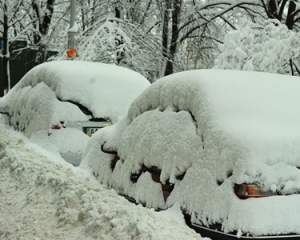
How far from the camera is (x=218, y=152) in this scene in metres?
A: 4.26

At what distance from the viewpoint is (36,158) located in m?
7.57

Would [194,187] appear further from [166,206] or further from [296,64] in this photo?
[296,64]

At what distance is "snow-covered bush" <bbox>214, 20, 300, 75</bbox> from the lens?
11867 millimetres

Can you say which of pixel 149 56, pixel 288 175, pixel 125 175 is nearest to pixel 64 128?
pixel 125 175

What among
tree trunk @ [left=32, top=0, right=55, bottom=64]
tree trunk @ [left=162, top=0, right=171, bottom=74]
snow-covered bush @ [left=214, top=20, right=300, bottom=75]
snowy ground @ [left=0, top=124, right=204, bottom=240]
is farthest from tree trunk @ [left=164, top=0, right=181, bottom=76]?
snowy ground @ [left=0, top=124, right=204, bottom=240]

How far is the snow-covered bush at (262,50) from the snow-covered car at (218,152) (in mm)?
6581

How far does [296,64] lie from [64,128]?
275 inches

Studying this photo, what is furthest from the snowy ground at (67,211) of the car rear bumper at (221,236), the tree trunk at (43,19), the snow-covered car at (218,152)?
the tree trunk at (43,19)

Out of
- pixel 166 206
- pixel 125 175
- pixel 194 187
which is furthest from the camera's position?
pixel 125 175

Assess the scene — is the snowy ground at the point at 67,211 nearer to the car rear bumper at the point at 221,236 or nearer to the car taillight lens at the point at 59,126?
the car rear bumper at the point at 221,236

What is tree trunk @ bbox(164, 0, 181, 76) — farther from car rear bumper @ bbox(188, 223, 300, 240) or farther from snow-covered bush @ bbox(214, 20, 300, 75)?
car rear bumper @ bbox(188, 223, 300, 240)

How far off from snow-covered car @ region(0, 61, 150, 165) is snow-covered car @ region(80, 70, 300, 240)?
7.14ft

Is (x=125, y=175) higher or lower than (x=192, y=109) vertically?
lower

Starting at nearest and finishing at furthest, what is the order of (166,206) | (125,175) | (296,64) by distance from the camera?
(166,206) < (125,175) < (296,64)
